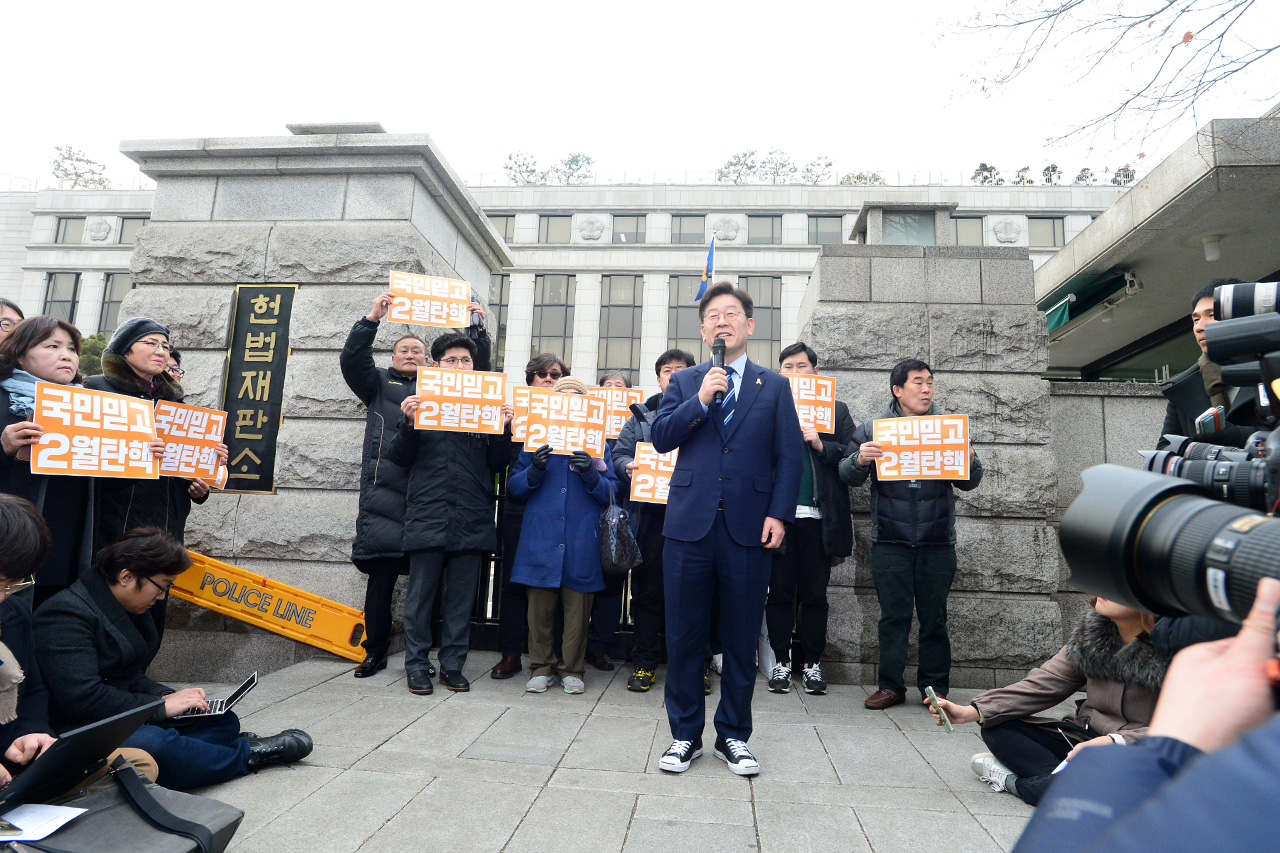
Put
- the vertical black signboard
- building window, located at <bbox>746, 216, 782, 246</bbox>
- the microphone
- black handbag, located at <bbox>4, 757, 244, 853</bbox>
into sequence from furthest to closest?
building window, located at <bbox>746, 216, 782, 246</bbox> < the vertical black signboard < the microphone < black handbag, located at <bbox>4, 757, 244, 853</bbox>

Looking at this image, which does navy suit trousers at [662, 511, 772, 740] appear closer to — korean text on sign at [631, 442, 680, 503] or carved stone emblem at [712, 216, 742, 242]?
korean text on sign at [631, 442, 680, 503]

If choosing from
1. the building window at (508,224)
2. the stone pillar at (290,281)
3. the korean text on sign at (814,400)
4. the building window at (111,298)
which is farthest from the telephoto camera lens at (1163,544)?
the building window at (111,298)

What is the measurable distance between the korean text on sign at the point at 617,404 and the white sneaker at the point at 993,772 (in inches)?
130

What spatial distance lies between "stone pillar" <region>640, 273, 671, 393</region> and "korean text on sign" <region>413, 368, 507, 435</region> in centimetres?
2966

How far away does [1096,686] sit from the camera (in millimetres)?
3143

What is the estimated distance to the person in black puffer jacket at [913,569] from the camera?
191 inches

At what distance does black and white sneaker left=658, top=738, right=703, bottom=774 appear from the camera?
338 cm

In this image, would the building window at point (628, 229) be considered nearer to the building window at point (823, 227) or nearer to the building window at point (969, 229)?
the building window at point (823, 227)

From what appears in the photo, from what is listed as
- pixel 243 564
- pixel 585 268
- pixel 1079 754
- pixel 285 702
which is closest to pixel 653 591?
pixel 285 702

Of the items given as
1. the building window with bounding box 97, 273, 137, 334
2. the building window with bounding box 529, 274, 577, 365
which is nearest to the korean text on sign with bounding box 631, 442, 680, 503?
the building window with bounding box 529, 274, 577, 365

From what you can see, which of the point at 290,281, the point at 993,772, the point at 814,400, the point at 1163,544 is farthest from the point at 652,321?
the point at 1163,544

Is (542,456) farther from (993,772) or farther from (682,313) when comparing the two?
(682,313)

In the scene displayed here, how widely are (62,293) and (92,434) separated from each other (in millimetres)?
46192

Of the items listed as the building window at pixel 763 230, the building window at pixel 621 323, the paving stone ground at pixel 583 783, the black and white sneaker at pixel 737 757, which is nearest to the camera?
the paving stone ground at pixel 583 783
